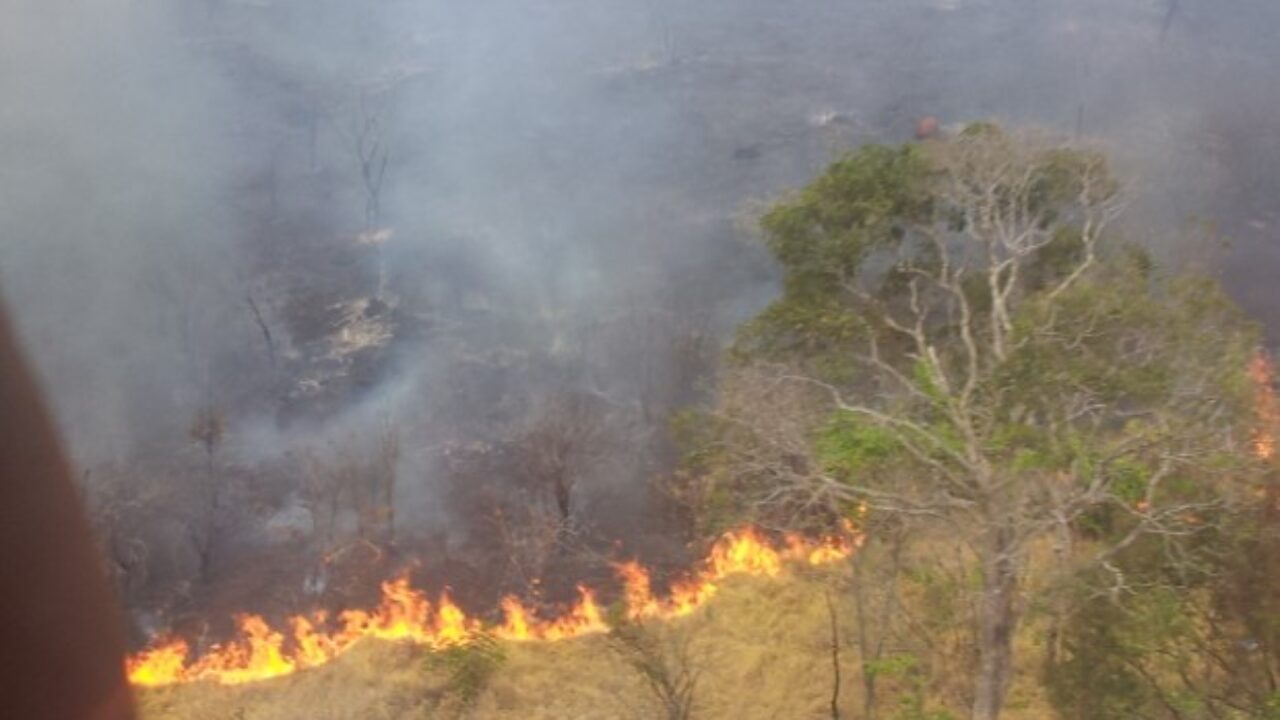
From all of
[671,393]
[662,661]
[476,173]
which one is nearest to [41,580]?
[662,661]

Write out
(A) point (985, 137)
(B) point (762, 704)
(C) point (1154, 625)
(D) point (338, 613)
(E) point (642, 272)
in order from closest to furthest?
(C) point (1154, 625), (A) point (985, 137), (B) point (762, 704), (D) point (338, 613), (E) point (642, 272)

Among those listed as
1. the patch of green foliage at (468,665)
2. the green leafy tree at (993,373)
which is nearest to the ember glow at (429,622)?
the patch of green foliage at (468,665)

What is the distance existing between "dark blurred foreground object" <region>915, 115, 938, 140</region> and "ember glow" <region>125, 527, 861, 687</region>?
16715 millimetres

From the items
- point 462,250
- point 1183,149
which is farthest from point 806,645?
point 1183,149

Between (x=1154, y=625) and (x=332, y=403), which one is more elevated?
(x=1154, y=625)

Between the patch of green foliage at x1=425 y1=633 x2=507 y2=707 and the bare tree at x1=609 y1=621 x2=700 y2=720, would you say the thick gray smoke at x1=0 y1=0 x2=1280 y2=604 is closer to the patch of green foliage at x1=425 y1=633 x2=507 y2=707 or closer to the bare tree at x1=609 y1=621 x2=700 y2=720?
the patch of green foliage at x1=425 y1=633 x2=507 y2=707

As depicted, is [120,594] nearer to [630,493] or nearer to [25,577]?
[630,493]

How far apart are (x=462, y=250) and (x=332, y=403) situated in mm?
6428

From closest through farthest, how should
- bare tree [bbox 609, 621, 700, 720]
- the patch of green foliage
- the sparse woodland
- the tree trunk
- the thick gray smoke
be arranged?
the tree trunk
the sparse woodland
bare tree [bbox 609, 621, 700, 720]
the patch of green foliage
the thick gray smoke

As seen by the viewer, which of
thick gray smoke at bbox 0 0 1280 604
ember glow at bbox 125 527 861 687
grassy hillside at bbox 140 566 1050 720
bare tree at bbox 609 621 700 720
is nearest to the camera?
bare tree at bbox 609 621 700 720

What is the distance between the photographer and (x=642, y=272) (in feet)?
88.0

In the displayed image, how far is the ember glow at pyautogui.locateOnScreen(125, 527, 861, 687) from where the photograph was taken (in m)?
17.0

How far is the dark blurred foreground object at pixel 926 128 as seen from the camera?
31.7 meters

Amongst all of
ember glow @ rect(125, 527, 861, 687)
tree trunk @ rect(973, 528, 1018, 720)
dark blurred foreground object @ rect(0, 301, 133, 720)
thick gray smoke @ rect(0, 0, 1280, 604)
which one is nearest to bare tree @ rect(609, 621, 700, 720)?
ember glow @ rect(125, 527, 861, 687)
